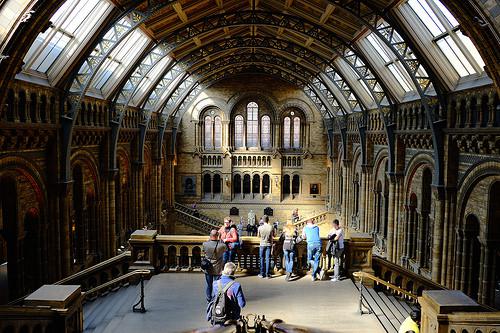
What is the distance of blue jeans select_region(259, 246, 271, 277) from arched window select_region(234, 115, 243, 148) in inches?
1145

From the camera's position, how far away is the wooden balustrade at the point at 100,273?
1018 cm

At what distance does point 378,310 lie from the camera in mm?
9328

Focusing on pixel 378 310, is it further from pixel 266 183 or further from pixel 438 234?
pixel 266 183

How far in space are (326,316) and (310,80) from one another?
82.8ft

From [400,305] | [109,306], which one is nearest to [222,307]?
[109,306]

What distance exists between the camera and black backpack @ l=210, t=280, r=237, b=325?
283 inches

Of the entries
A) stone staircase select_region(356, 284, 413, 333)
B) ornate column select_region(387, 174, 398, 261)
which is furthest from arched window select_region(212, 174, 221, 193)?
stone staircase select_region(356, 284, 413, 333)

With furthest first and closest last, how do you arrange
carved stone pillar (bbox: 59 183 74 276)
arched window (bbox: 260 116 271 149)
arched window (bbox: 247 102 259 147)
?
arched window (bbox: 260 116 271 149) < arched window (bbox: 247 102 259 147) < carved stone pillar (bbox: 59 183 74 276)

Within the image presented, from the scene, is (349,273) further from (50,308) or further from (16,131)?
(16,131)

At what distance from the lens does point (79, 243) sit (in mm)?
17969

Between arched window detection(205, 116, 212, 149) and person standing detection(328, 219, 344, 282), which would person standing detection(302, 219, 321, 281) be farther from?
arched window detection(205, 116, 212, 149)

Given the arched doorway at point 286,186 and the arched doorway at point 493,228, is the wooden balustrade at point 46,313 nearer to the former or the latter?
the arched doorway at point 493,228

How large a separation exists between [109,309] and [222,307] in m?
3.29

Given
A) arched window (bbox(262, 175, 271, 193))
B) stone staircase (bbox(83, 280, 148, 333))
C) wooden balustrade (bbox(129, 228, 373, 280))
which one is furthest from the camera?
arched window (bbox(262, 175, 271, 193))
